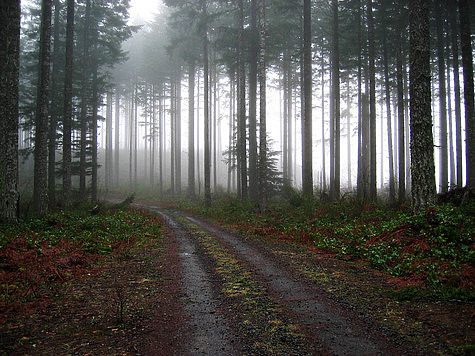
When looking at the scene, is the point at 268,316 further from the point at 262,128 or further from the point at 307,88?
the point at 307,88

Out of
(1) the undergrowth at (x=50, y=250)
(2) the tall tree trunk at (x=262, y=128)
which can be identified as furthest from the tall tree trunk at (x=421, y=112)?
(1) the undergrowth at (x=50, y=250)

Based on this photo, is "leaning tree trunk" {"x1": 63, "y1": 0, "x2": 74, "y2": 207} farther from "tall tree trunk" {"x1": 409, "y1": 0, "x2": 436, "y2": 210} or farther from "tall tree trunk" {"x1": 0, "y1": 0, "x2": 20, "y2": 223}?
"tall tree trunk" {"x1": 409, "y1": 0, "x2": 436, "y2": 210}

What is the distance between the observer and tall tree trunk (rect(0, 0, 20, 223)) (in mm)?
9539

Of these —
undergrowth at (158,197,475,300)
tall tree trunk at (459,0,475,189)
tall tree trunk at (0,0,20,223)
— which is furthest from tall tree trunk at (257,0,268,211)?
tall tree trunk at (0,0,20,223)

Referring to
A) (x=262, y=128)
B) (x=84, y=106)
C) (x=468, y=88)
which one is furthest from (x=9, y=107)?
(x=468, y=88)

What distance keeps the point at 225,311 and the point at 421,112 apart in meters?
8.39

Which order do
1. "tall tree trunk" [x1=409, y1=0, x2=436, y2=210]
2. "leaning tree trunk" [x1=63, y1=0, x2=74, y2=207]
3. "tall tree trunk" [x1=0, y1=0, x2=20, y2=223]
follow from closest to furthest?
"tall tree trunk" [x1=409, y1=0, x2=436, y2=210] < "tall tree trunk" [x1=0, y1=0, x2=20, y2=223] < "leaning tree trunk" [x1=63, y1=0, x2=74, y2=207]

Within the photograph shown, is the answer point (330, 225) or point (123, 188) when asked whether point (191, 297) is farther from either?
point (123, 188)

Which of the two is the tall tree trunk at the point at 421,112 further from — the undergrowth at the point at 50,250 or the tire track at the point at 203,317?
the undergrowth at the point at 50,250

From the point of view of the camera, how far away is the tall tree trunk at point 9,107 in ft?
31.3

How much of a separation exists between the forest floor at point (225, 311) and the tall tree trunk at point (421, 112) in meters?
3.48

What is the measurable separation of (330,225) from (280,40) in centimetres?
1510

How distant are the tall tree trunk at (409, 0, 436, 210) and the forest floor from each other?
3.48m

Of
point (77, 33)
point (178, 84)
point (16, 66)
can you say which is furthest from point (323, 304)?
point (178, 84)
